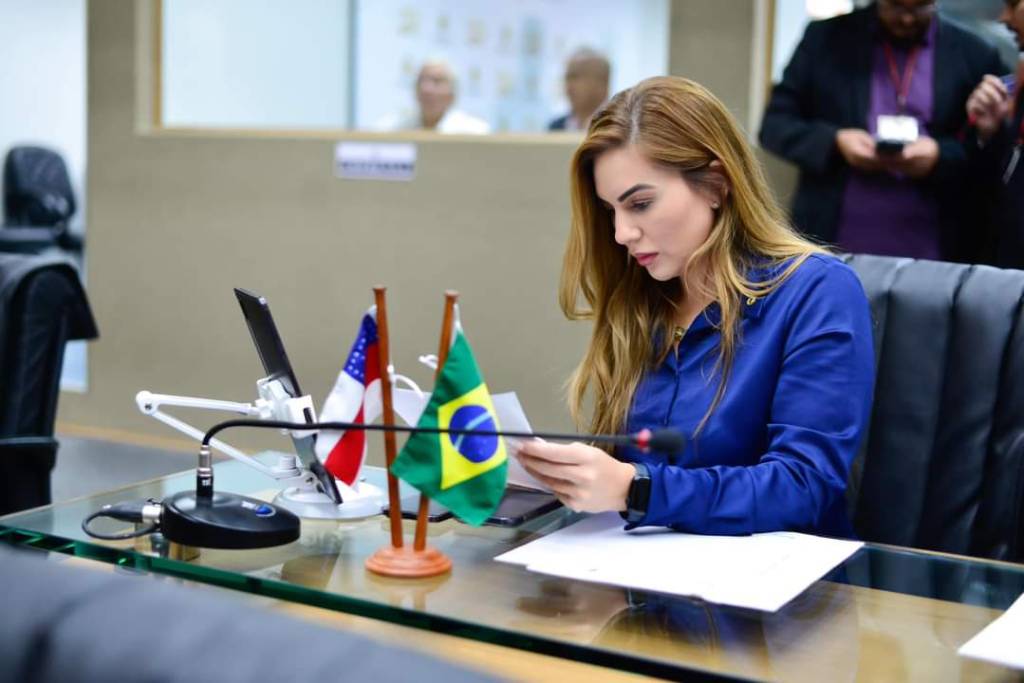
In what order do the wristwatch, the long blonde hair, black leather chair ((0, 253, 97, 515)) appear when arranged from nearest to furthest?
the wristwatch
the long blonde hair
black leather chair ((0, 253, 97, 515))

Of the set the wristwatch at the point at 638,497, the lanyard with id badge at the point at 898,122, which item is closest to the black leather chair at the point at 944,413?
the wristwatch at the point at 638,497

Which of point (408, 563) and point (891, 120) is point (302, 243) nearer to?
point (891, 120)

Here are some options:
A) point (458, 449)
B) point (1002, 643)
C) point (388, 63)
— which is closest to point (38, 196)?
point (388, 63)

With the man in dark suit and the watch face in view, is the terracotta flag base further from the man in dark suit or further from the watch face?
the man in dark suit

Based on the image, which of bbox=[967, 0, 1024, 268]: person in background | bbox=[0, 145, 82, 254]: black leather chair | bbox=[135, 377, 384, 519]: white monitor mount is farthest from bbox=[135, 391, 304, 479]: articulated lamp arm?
bbox=[0, 145, 82, 254]: black leather chair

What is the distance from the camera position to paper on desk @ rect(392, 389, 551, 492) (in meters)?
1.33

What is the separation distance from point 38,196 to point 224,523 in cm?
731

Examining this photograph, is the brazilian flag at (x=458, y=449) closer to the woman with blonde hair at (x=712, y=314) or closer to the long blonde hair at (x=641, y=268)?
the woman with blonde hair at (x=712, y=314)

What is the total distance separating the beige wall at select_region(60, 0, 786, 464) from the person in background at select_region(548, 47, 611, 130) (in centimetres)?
19

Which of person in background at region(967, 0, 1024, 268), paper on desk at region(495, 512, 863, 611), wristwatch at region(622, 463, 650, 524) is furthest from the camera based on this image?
person in background at region(967, 0, 1024, 268)

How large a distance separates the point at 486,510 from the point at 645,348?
62 centimetres

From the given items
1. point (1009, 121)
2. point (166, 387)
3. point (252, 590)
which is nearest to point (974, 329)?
point (252, 590)

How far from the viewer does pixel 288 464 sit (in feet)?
4.96

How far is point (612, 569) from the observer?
1235 millimetres
